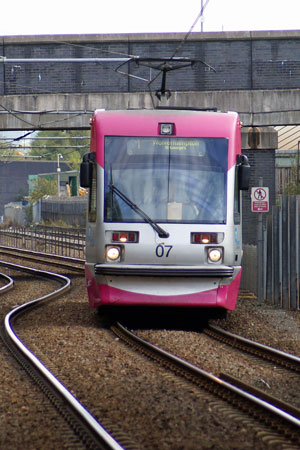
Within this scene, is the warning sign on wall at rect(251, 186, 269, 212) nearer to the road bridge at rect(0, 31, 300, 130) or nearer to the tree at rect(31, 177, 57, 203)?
the road bridge at rect(0, 31, 300, 130)

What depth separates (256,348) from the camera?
31.6 ft

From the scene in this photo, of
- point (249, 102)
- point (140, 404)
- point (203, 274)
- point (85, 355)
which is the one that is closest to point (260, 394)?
point (140, 404)

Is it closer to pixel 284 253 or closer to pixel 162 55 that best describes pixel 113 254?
pixel 284 253

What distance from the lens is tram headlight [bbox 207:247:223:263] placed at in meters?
10.8

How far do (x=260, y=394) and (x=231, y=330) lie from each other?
4773 millimetres

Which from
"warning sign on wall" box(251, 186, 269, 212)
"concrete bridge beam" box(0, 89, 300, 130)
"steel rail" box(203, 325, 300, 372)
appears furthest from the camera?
"concrete bridge beam" box(0, 89, 300, 130)

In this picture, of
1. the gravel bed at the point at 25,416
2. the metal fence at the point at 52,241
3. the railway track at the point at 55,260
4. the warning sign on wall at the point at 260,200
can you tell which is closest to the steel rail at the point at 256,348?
the gravel bed at the point at 25,416

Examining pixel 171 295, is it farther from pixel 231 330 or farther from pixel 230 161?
pixel 230 161

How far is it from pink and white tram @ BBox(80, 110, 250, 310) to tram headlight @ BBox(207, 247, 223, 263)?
0.05 ft

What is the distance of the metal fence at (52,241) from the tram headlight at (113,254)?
20908 millimetres

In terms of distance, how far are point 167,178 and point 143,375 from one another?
3.88 meters

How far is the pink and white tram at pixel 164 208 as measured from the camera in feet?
35.3

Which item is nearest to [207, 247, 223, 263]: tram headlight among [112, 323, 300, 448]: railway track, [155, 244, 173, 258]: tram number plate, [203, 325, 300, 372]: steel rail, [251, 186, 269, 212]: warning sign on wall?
[155, 244, 173, 258]: tram number plate

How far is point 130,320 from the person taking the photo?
12.5 meters
